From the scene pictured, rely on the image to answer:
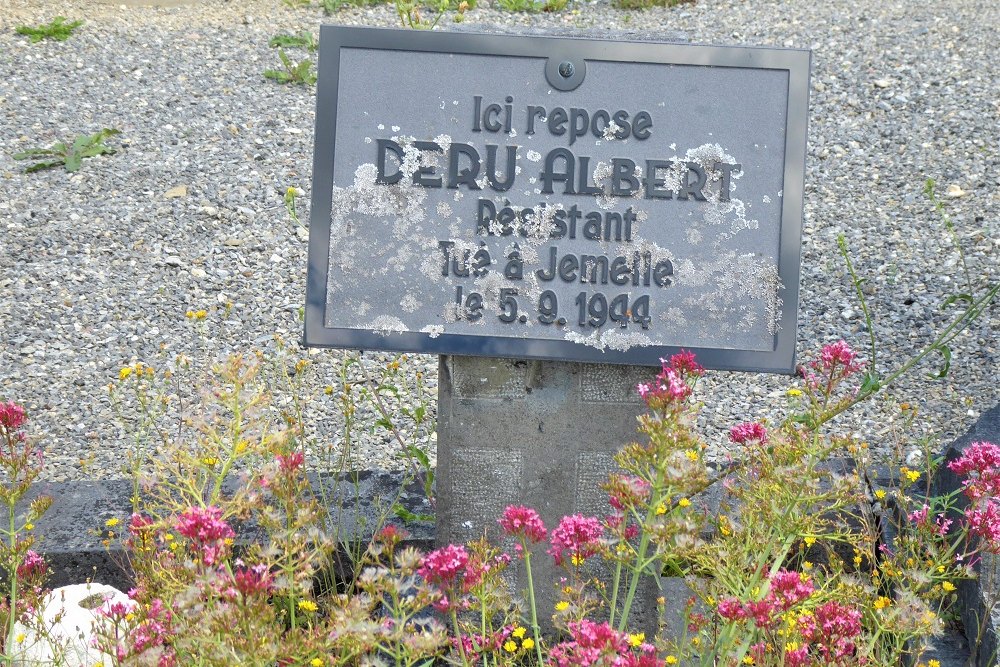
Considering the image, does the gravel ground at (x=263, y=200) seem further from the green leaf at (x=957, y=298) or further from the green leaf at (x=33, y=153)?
the green leaf at (x=957, y=298)

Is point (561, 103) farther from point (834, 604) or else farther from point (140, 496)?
point (140, 496)

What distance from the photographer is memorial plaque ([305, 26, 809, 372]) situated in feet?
8.84

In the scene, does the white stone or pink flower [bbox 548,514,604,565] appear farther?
the white stone

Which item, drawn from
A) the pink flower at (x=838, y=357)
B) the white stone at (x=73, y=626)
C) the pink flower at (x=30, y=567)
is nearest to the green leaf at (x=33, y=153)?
the white stone at (x=73, y=626)

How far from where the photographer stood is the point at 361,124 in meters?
2.71

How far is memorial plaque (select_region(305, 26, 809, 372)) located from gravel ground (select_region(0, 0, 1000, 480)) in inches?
54.5

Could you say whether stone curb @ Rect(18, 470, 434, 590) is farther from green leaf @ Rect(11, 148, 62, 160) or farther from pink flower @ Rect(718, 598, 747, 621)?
green leaf @ Rect(11, 148, 62, 160)

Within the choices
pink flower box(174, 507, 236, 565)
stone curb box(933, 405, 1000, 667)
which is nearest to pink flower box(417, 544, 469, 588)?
pink flower box(174, 507, 236, 565)

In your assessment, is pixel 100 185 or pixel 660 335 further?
pixel 100 185

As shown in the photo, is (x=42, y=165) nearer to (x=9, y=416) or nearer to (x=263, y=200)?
(x=263, y=200)

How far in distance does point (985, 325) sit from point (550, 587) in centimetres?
279

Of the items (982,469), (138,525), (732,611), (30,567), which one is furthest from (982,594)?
(30,567)

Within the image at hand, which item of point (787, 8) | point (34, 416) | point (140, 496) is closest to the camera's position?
point (140, 496)

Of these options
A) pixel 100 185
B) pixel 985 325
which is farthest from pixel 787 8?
pixel 100 185
